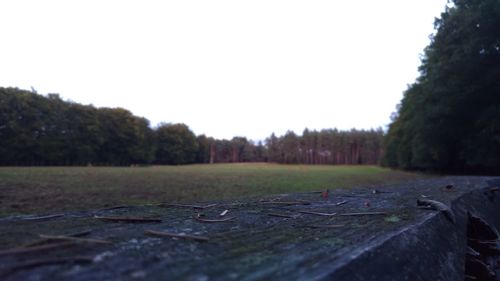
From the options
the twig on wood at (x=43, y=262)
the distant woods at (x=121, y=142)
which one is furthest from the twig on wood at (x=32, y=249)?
the distant woods at (x=121, y=142)

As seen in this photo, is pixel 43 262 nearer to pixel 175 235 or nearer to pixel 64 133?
pixel 175 235

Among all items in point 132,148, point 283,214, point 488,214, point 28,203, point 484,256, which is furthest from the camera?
point 132,148

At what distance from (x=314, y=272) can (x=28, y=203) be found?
10.9 metres

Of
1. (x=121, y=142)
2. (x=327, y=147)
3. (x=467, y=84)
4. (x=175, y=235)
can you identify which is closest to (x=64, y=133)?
(x=121, y=142)

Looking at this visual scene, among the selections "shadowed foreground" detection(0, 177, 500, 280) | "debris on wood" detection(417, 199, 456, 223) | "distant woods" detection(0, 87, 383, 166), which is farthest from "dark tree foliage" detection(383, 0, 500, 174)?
"distant woods" detection(0, 87, 383, 166)

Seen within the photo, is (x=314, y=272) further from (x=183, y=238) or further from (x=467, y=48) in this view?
(x=467, y=48)

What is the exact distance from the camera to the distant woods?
51.6 meters

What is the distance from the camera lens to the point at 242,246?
261 cm

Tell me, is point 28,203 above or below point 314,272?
below

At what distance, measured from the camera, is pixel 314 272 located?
1.97m

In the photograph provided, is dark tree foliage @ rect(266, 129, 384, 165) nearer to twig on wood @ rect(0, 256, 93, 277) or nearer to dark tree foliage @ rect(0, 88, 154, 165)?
dark tree foliage @ rect(0, 88, 154, 165)

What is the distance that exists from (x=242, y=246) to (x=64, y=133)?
2607 inches

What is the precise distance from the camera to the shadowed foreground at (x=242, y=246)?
1935mm

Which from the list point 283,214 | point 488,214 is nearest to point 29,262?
point 283,214
